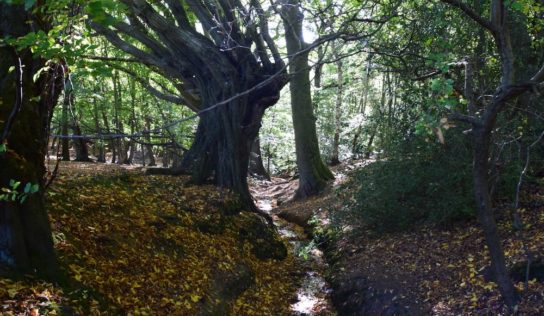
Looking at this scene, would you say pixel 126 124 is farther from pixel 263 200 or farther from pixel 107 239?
pixel 107 239

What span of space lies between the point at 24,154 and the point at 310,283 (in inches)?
222

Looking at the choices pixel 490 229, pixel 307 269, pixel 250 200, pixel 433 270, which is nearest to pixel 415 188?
pixel 433 270

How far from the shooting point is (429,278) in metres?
6.25

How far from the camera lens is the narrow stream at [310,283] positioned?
7.17 meters

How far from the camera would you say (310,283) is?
27.4 ft

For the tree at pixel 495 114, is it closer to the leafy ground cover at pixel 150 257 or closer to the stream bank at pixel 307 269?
Result: the stream bank at pixel 307 269

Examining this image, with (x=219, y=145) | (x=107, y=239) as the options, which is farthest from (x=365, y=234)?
(x=107, y=239)

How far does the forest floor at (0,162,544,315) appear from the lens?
4.99 metres

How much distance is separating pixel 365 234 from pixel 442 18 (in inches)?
167

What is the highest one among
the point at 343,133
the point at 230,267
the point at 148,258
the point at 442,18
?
the point at 442,18

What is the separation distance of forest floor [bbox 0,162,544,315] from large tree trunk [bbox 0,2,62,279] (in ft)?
0.98

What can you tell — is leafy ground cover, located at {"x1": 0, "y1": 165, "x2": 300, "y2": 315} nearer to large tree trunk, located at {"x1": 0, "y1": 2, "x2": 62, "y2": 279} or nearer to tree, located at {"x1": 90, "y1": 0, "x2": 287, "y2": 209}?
→ large tree trunk, located at {"x1": 0, "y1": 2, "x2": 62, "y2": 279}

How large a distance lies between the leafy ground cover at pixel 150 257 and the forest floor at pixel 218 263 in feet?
0.06

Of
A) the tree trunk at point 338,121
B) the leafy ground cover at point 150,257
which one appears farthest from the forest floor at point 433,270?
the tree trunk at point 338,121
